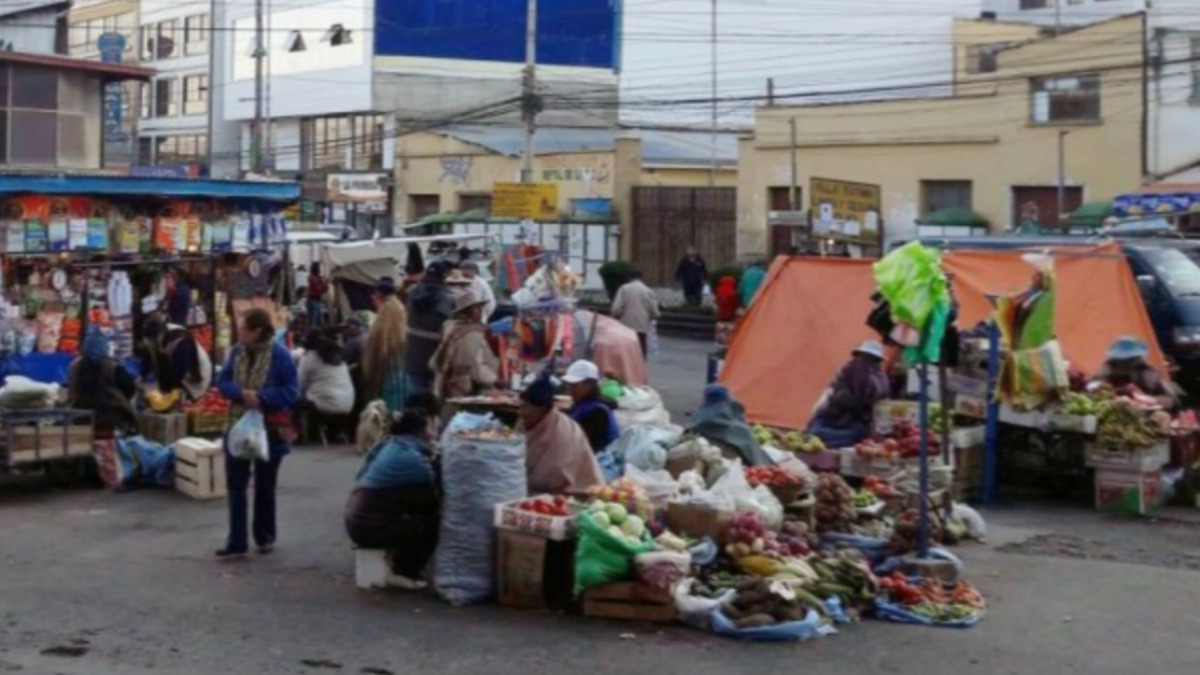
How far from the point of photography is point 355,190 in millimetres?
54312

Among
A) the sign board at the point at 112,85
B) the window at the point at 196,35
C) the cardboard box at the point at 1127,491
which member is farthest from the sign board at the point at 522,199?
the window at the point at 196,35

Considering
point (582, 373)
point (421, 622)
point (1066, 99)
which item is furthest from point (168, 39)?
point (421, 622)

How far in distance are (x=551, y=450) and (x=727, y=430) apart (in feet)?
7.35

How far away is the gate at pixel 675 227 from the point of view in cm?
4709

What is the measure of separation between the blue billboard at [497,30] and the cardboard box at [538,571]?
5265 cm

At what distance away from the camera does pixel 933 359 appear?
37.3 ft

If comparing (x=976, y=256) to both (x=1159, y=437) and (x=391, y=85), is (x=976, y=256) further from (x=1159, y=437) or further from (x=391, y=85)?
(x=391, y=85)

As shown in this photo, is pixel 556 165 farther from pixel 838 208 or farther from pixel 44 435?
pixel 44 435

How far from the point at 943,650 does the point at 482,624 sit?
266cm

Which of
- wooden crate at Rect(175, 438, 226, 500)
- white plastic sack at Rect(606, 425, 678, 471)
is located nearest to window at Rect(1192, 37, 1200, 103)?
white plastic sack at Rect(606, 425, 678, 471)

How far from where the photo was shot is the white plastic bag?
464 inches

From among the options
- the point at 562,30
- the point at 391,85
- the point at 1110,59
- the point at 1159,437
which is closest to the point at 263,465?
the point at 1159,437

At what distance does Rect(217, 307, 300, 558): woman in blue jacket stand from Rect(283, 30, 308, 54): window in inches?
2203

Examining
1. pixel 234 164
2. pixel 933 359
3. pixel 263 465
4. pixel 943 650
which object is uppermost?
pixel 234 164
